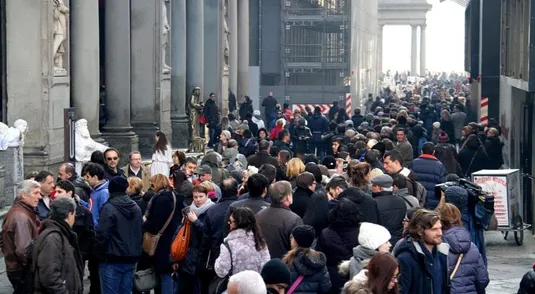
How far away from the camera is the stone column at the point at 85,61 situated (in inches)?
1001

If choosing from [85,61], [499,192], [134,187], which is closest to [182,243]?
[134,187]

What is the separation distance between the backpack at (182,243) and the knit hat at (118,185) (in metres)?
0.68

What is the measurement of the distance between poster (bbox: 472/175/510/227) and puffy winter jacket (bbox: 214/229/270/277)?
9.44 metres

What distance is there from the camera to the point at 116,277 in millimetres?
14195

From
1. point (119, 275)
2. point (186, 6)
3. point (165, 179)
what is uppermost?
point (186, 6)

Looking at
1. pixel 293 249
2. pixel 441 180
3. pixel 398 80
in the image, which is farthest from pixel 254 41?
pixel 398 80

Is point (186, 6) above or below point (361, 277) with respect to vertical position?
above

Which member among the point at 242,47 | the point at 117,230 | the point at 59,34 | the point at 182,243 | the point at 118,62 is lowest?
the point at 182,243

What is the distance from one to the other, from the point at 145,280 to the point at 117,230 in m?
0.75

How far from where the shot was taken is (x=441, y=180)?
18656 mm

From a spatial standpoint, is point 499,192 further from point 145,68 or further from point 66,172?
point 145,68

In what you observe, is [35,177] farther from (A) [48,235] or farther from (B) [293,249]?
(B) [293,249]

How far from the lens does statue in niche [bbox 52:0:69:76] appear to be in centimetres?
2261

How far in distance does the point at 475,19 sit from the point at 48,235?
107 ft
